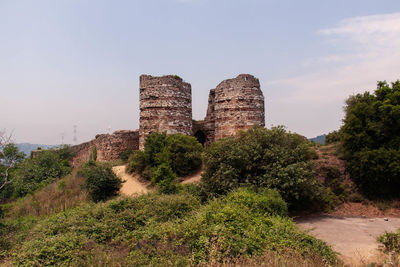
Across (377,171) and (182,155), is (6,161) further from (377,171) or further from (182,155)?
(377,171)

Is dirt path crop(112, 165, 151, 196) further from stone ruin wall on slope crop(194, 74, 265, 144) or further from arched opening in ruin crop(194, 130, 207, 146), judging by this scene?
arched opening in ruin crop(194, 130, 207, 146)

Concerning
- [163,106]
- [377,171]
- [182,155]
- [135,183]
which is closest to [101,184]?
[135,183]

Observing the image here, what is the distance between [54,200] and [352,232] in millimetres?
12640

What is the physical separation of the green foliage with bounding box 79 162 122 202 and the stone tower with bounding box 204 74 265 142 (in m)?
7.56

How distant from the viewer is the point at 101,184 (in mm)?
13594

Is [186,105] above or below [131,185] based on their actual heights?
above

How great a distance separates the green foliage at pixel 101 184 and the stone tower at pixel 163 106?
14.5 ft

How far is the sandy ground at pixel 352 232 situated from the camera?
6.45 m

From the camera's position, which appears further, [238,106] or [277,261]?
[238,106]

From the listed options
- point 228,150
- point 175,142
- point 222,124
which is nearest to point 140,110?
point 175,142

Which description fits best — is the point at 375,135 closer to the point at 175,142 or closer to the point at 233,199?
the point at 233,199

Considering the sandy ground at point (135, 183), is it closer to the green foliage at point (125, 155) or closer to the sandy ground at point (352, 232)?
the green foliage at point (125, 155)

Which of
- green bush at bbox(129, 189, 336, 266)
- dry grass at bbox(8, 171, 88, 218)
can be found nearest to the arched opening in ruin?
dry grass at bbox(8, 171, 88, 218)

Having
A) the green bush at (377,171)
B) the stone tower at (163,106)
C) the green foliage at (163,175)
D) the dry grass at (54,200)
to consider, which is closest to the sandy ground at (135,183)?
the green foliage at (163,175)
